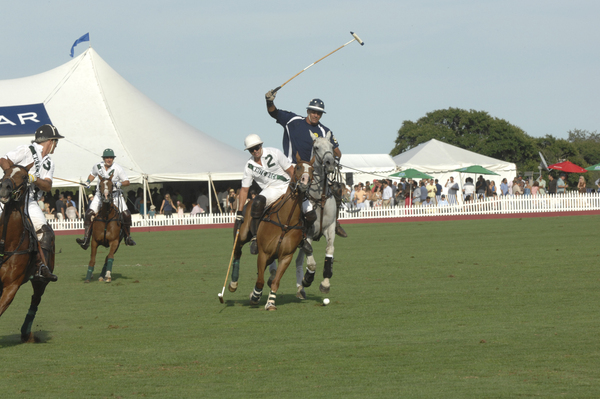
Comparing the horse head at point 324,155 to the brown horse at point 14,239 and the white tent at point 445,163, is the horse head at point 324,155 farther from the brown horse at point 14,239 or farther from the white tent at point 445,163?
the white tent at point 445,163

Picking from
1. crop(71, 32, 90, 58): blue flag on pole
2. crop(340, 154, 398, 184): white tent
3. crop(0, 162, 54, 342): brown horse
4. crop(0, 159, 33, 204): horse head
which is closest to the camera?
crop(0, 159, 33, 204): horse head

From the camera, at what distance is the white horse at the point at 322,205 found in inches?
366

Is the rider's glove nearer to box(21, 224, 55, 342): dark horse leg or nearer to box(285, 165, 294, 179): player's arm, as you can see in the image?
box(285, 165, 294, 179): player's arm

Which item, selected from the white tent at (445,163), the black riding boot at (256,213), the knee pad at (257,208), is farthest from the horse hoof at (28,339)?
the white tent at (445,163)

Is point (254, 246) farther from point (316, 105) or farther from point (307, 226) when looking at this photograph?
point (316, 105)

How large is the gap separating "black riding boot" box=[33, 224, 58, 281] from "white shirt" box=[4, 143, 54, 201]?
1.56ft

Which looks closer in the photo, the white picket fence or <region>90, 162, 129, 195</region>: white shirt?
<region>90, 162, 129, 195</region>: white shirt

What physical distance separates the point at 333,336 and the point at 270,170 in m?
3.44

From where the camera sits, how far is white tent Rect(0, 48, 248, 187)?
35.7 m

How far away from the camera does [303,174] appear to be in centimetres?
916

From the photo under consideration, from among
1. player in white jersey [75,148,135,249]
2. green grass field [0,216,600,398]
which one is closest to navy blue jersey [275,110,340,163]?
green grass field [0,216,600,398]

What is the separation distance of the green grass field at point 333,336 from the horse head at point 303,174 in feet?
5.37

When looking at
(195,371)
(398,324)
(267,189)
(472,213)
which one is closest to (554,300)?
(398,324)

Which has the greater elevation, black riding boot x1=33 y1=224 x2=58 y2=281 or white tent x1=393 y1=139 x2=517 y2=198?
white tent x1=393 y1=139 x2=517 y2=198
